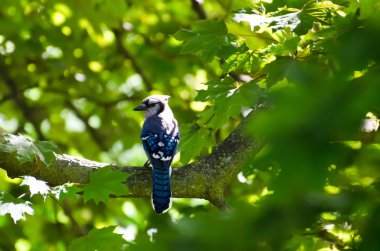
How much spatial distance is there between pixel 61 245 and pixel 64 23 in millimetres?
1849

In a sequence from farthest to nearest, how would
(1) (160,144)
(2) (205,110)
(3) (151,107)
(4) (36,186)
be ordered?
(3) (151,107) → (1) (160,144) → (2) (205,110) → (4) (36,186)

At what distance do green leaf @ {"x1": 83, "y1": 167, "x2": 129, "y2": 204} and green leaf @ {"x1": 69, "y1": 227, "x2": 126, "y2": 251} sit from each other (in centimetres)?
13

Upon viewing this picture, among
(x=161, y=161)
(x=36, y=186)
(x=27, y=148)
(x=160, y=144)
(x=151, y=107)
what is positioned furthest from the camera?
(x=151, y=107)

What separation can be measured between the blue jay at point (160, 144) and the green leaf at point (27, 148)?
0.46 metres

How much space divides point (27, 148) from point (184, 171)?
26.9 inches

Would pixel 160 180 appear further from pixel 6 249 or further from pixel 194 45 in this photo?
pixel 6 249

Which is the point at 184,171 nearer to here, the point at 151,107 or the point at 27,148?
the point at 27,148

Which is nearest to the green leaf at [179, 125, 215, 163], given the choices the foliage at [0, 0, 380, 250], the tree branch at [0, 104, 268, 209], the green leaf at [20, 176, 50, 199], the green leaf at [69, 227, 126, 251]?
the foliage at [0, 0, 380, 250]

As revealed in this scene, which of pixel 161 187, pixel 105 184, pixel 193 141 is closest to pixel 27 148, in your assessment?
pixel 105 184

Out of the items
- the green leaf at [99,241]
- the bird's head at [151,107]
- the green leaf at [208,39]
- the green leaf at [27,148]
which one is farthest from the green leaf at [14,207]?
the bird's head at [151,107]

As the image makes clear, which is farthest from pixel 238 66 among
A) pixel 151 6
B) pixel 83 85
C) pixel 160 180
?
pixel 151 6

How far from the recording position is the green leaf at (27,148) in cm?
261

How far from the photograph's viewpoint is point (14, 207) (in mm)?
2523

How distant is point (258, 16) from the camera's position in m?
2.71
